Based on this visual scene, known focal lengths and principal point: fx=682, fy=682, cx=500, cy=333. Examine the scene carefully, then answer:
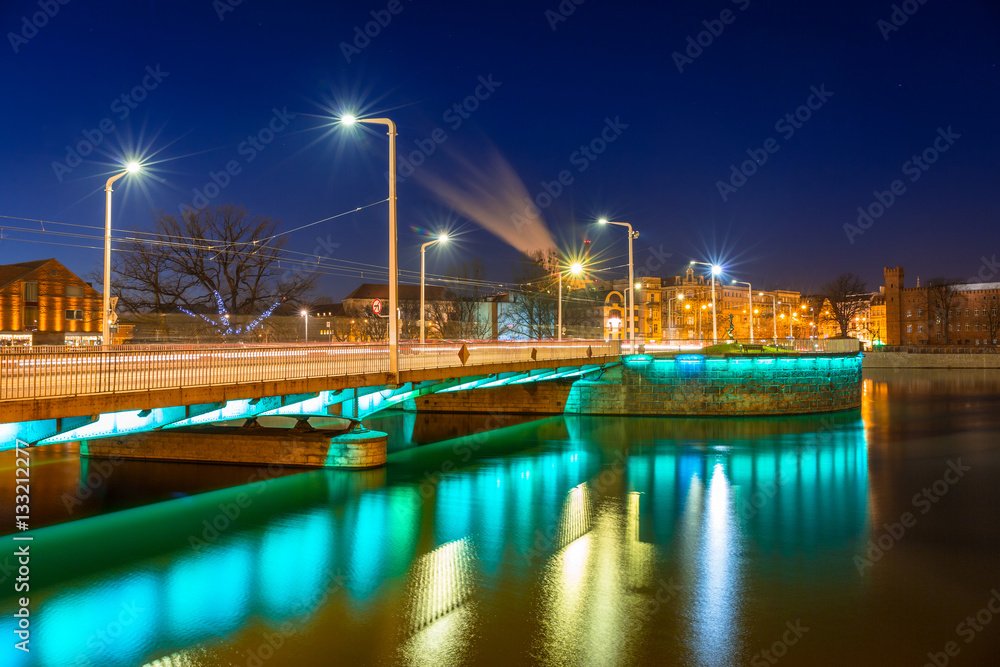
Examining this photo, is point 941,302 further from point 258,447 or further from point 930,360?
point 258,447

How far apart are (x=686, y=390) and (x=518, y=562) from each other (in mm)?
27740

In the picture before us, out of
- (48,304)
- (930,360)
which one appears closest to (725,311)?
(930,360)

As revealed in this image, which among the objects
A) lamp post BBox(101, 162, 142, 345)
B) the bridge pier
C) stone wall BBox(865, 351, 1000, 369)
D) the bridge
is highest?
lamp post BBox(101, 162, 142, 345)

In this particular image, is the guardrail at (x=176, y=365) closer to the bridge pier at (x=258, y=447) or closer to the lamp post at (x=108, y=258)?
the lamp post at (x=108, y=258)

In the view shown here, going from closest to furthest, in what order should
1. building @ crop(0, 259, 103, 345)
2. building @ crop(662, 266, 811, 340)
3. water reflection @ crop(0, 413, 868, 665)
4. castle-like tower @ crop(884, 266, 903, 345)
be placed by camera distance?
1. water reflection @ crop(0, 413, 868, 665)
2. building @ crop(0, 259, 103, 345)
3. building @ crop(662, 266, 811, 340)
4. castle-like tower @ crop(884, 266, 903, 345)

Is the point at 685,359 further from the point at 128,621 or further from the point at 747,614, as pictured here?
the point at 128,621

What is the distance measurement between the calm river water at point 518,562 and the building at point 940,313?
123m

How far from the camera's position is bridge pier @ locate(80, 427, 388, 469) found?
24.5m

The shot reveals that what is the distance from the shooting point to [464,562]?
15.0 meters

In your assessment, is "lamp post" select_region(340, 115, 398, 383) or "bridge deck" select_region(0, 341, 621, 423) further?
"lamp post" select_region(340, 115, 398, 383)

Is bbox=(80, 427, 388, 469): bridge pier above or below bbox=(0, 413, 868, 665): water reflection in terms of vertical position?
above

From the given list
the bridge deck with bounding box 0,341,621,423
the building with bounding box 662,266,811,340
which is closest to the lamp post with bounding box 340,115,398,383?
the bridge deck with bounding box 0,341,621,423

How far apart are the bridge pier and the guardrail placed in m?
3.87

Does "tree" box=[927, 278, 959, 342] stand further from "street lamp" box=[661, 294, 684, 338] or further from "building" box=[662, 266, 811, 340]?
"street lamp" box=[661, 294, 684, 338]
